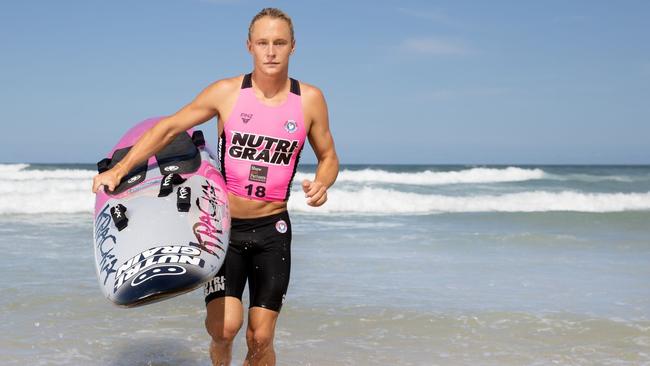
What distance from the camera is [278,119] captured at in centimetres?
369


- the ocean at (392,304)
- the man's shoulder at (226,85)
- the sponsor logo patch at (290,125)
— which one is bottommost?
the ocean at (392,304)

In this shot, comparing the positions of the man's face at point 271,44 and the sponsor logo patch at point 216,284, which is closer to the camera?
the man's face at point 271,44

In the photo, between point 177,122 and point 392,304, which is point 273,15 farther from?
point 392,304

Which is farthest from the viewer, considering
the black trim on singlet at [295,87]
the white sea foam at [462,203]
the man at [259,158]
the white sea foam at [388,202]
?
the white sea foam at [462,203]

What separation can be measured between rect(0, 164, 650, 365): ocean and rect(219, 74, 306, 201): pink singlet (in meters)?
1.74

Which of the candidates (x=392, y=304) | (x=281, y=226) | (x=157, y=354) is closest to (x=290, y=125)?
(x=281, y=226)

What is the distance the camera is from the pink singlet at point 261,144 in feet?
12.1

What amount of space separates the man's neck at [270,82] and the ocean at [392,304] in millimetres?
2167

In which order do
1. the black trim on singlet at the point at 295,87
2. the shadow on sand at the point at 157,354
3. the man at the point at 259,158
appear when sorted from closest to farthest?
the man at the point at 259,158 → the black trim on singlet at the point at 295,87 → the shadow on sand at the point at 157,354

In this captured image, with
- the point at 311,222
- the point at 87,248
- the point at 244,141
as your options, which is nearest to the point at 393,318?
the point at 244,141

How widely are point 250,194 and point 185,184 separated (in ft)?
1.78

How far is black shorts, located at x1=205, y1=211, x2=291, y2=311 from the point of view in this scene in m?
3.82

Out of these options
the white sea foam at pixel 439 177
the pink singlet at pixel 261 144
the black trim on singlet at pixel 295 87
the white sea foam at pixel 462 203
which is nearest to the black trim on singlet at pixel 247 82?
the pink singlet at pixel 261 144

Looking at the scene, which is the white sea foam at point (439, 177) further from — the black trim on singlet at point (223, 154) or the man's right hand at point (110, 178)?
the man's right hand at point (110, 178)
